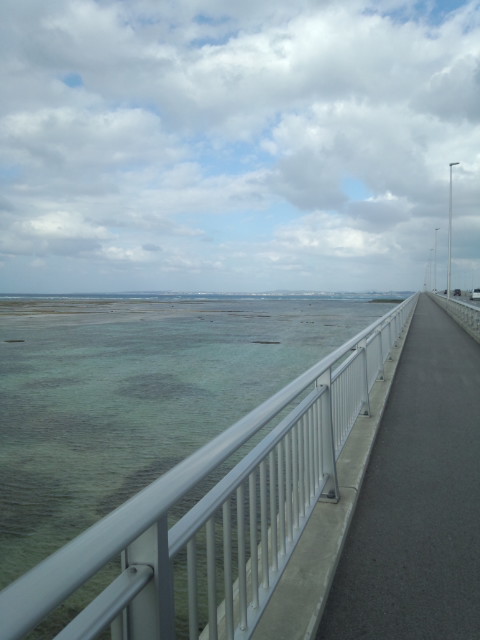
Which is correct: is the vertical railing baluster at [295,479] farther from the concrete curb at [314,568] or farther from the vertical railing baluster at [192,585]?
the vertical railing baluster at [192,585]

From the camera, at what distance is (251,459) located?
248 centimetres

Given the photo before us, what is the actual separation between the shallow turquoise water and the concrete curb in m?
2.35

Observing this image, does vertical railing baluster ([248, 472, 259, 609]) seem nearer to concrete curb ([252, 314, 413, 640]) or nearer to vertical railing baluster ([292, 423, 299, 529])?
concrete curb ([252, 314, 413, 640])

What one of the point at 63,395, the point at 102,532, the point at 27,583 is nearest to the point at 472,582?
the point at 102,532

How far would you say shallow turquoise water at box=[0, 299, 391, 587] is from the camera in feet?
17.4

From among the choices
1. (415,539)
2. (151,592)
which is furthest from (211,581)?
(415,539)

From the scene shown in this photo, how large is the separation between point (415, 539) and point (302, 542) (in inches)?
34.1

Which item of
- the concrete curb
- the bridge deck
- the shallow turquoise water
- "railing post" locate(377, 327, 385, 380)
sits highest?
"railing post" locate(377, 327, 385, 380)

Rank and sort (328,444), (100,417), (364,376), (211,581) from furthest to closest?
(100,417) < (364,376) < (328,444) < (211,581)

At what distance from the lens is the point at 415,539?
374cm

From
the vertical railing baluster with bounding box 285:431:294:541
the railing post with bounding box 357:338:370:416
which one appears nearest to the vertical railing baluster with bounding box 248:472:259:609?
the vertical railing baluster with bounding box 285:431:294:541

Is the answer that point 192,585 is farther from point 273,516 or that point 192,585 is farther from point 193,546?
point 273,516

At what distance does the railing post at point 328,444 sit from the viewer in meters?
4.17

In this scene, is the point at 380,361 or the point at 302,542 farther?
the point at 380,361
